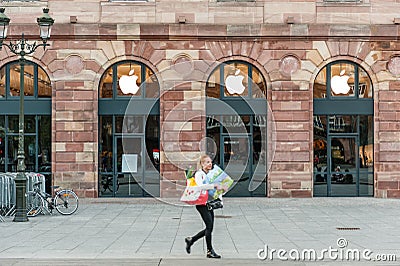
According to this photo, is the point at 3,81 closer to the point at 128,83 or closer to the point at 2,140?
the point at 2,140

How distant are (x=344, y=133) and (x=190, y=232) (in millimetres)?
10778

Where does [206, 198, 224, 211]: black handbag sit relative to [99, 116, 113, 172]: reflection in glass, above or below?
below

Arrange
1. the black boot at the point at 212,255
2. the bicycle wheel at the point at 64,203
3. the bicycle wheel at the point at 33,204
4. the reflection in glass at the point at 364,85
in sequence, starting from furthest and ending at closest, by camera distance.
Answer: the reflection in glass at the point at 364,85, the bicycle wheel at the point at 64,203, the bicycle wheel at the point at 33,204, the black boot at the point at 212,255

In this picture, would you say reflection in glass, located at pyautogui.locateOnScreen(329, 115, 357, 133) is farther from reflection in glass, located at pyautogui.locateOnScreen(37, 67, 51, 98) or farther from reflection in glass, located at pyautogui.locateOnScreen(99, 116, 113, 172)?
reflection in glass, located at pyautogui.locateOnScreen(37, 67, 51, 98)

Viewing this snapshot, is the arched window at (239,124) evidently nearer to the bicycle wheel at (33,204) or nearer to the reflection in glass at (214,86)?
the reflection in glass at (214,86)

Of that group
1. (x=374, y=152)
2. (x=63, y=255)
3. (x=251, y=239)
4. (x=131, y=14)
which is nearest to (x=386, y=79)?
(x=374, y=152)

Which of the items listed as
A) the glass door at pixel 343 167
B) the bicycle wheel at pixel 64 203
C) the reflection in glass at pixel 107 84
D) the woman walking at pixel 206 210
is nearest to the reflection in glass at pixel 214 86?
the reflection in glass at pixel 107 84

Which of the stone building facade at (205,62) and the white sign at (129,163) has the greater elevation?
the stone building facade at (205,62)

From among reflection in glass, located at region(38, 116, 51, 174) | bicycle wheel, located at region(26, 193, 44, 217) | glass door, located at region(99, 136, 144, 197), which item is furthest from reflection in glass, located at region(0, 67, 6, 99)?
bicycle wheel, located at region(26, 193, 44, 217)

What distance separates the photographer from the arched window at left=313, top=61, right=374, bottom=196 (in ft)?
81.9

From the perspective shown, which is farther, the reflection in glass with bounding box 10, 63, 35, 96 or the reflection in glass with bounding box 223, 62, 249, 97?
the reflection in glass with bounding box 223, 62, 249, 97

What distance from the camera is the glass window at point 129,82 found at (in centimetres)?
2484

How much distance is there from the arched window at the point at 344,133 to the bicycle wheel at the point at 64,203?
30.5 feet

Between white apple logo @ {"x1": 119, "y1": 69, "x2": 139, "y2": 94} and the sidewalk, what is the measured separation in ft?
13.6
